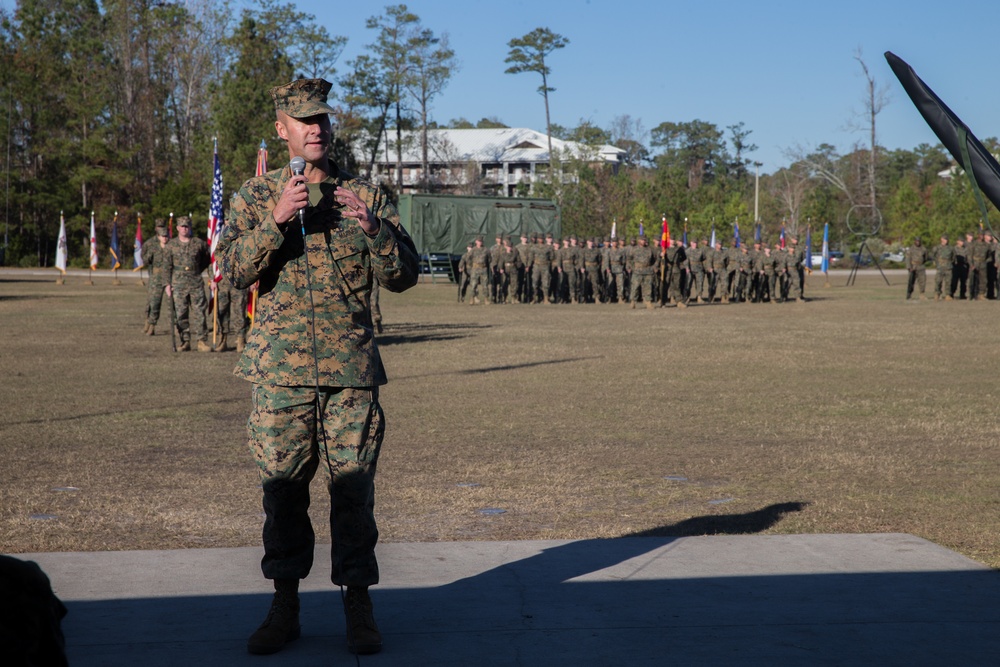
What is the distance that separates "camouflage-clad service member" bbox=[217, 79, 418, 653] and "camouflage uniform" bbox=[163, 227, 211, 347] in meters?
14.0

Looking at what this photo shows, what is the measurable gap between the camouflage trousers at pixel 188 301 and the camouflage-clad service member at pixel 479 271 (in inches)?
666

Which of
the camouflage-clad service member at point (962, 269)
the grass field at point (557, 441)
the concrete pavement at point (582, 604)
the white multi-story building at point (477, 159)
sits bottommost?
the grass field at point (557, 441)

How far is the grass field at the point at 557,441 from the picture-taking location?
6883mm

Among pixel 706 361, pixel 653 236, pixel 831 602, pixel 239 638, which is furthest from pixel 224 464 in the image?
pixel 653 236

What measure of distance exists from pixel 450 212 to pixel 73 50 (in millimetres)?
33176

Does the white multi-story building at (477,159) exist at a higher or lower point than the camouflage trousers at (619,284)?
higher

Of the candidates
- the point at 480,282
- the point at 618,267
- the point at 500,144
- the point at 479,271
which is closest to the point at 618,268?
the point at 618,267

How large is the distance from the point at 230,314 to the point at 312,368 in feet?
49.2

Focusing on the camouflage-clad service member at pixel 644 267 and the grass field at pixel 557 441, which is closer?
the grass field at pixel 557 441

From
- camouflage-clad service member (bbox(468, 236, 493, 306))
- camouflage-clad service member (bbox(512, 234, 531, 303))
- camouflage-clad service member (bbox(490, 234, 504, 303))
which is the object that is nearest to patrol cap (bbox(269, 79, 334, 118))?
camouflage-clad service member (bbox(468, 236, 493, 306))

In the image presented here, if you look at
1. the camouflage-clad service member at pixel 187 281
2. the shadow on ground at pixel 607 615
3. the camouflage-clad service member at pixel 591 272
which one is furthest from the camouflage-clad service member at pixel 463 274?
the shadow on ground at pixel 607 615

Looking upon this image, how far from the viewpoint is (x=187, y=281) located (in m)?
18.1

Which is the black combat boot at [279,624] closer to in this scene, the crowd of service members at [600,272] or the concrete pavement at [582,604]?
the concrete pavement at [582,604]

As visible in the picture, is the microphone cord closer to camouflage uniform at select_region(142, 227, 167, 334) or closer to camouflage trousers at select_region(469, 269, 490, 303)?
camouflage uniform at select_region(142, 227, 167, 334)
